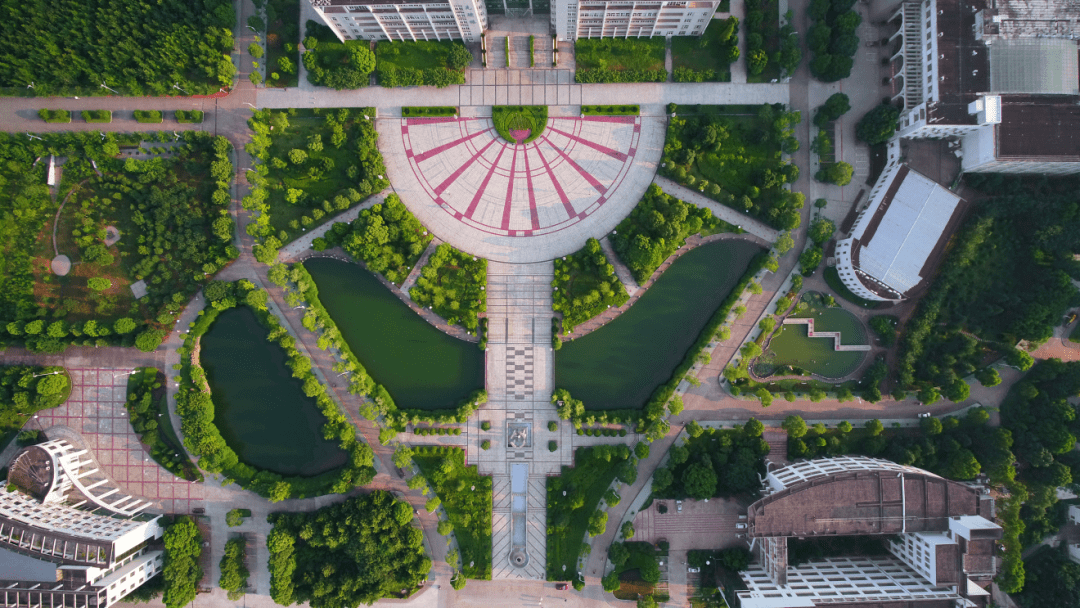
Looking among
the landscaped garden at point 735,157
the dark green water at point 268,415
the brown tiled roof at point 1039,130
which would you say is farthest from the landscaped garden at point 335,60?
the brown tiled roof at point 1039,130

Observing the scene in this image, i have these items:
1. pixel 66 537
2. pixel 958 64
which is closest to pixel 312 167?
pixel 66 537

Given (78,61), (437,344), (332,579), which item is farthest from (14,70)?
(332,579)

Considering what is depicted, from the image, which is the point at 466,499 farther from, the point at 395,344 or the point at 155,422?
the point at 155,422

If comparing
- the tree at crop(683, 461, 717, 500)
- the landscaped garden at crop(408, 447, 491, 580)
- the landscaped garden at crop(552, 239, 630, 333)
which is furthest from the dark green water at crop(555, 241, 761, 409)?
the landscaped garden at crop(408, 447, 491, 580)

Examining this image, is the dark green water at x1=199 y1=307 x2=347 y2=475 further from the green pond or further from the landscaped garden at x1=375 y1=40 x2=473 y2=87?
the green pond

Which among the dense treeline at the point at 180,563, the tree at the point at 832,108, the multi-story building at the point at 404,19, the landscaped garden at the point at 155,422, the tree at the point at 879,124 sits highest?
the multi-story building at the point at 404,19

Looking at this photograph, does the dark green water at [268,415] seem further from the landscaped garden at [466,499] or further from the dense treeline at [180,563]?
the landscaped garden at [466,499]

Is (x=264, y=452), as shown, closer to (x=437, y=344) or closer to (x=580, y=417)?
(x=437, y=344)
